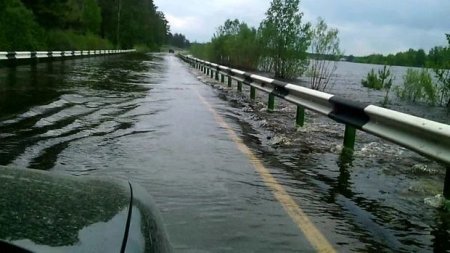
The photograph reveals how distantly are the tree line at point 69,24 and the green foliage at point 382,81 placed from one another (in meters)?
19.2

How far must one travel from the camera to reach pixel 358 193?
5996mm

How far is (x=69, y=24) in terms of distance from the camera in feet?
215

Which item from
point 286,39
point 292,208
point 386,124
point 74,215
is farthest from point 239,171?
point 286,39

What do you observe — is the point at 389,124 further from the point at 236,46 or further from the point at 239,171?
the point at 236,46

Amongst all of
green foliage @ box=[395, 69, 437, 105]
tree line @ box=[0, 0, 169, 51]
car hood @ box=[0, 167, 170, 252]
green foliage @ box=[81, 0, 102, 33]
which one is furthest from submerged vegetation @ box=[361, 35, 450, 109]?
green foliage @ box=[81, 0, 102, 33]

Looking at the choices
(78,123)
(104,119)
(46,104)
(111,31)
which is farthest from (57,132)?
(111,31)

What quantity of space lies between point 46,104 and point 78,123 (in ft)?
9.60

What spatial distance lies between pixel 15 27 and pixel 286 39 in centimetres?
1649

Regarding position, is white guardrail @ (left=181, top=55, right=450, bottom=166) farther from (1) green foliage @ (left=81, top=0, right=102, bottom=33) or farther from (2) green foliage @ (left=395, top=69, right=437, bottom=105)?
(1) green foliage @ (left=81, top=0, right=102, bottom=33)

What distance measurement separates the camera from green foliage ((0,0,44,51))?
32281mm

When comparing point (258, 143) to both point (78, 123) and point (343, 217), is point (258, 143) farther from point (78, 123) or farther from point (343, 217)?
point (343, 217)

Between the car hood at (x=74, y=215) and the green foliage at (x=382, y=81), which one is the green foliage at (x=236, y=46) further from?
the car hood at (x=74, y=215)

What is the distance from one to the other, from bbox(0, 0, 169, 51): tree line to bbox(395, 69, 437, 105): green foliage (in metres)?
20.2

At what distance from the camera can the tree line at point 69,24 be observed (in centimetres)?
3356
